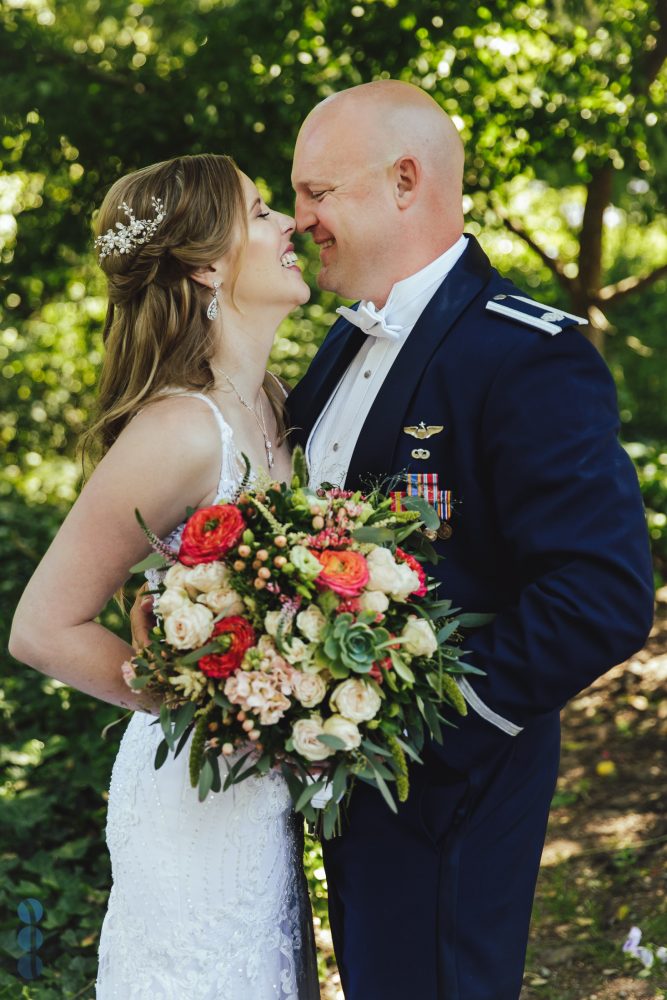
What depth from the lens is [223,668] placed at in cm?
187

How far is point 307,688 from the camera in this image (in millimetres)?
1865

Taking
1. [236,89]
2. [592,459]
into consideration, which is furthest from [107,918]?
[236,89]

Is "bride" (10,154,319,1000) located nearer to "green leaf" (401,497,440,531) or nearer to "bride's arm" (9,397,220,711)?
"bride's arm" (9,397,220,711)

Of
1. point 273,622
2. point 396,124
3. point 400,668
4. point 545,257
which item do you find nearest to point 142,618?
point 273,622

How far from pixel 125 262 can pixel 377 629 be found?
122 centimetres

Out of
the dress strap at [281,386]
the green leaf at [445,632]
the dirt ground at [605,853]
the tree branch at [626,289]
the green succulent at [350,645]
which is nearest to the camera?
the green succulent at [350,645]

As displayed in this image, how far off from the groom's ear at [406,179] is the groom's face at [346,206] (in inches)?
0.8

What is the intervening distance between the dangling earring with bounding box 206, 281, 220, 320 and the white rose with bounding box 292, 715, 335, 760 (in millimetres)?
1137

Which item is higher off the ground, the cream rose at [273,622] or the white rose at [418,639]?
the cream rose at [273,622]

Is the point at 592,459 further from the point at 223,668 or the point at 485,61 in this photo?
the point at 485,61

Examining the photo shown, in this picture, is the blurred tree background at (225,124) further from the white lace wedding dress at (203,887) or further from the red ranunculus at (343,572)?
the red ranunculus at (343,572)

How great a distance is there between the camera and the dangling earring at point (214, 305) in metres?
2.62

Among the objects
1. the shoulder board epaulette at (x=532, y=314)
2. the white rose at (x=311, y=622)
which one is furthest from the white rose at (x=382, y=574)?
the shoulder board epaulette at (x=532, y=314)

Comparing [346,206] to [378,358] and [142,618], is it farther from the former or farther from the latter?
[142,618]
